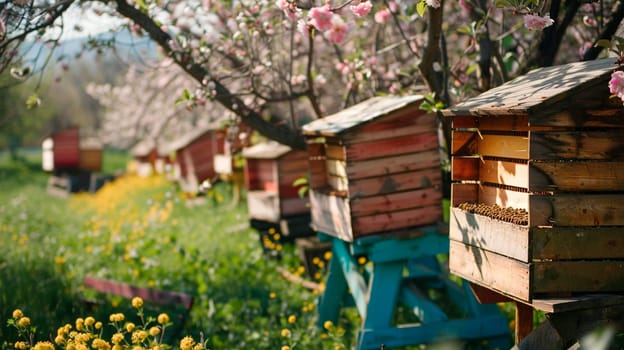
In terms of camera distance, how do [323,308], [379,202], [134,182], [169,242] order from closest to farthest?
[379,202] → [323,308] → [169,242] → [134,182]

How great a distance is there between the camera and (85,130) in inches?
2073

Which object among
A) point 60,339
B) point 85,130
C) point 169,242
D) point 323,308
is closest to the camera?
point 60,339

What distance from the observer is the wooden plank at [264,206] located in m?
7.56

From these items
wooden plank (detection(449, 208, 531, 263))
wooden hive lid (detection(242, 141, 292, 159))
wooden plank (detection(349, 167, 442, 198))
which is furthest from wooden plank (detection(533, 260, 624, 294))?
wooden hive lid (detection(242, 141, 292, 159))

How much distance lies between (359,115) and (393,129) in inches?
11.1

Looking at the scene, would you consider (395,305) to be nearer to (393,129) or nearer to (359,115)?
(393,129)

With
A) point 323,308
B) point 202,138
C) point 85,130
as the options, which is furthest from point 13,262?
point 85,130

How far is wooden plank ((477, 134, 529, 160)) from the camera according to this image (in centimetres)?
329

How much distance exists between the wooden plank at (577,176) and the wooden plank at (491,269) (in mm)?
397

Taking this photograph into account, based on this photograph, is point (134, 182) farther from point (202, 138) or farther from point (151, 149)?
point (202, 138)

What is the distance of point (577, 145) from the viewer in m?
3.10

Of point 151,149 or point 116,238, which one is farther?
point 151,149

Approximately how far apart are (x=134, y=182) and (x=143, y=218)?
258 inches

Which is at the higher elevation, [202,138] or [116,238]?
[202,138]
